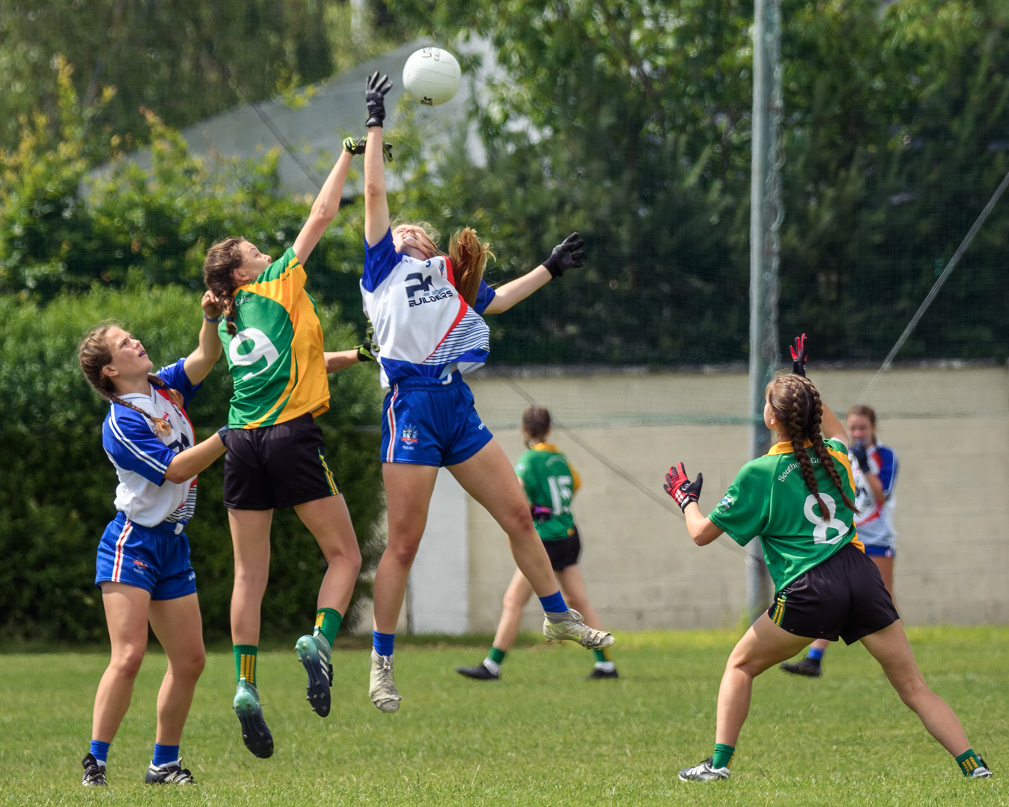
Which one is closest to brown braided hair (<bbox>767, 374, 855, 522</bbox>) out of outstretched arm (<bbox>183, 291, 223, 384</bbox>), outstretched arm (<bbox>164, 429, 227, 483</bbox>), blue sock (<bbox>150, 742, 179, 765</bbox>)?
outstretched arm (<bbox>164, 429, 227, 483</bbox>)

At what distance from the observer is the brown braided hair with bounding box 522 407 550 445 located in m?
9.25

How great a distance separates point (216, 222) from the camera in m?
15.1

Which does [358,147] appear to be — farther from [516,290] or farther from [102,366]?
[102,366]

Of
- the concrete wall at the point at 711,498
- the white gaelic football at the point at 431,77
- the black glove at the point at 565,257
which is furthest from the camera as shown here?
the concrete wall at the point at 711,498

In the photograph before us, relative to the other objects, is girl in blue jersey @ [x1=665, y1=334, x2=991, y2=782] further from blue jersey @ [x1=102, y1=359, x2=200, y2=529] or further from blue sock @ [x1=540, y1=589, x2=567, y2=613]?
blue jersey @ [x1=102, y1=359, x2=200, y2=529]

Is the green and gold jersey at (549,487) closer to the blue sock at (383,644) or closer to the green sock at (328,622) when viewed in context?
the blue sock at (383,644)

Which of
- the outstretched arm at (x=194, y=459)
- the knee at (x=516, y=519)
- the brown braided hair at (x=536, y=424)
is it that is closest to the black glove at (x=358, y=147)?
the outstretched arm at (x=194, y=459)

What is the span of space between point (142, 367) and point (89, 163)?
18.3 meters

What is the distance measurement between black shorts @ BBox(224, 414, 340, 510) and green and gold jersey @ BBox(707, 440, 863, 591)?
1.64 metres

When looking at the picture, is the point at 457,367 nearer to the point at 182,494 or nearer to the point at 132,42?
the point at 182,494

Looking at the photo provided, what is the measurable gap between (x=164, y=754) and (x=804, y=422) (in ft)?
10.4

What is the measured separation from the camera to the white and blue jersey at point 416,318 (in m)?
5.05

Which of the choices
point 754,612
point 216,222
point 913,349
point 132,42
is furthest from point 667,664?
point 132,42

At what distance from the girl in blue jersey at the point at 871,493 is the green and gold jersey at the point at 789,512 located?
12.7 feet
